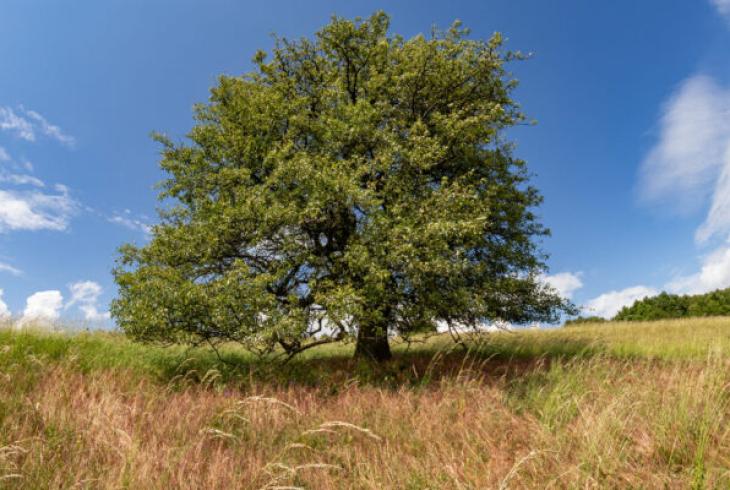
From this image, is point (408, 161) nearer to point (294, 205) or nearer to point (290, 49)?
point (294, 205)

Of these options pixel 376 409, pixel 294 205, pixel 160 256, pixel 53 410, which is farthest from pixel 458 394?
pixel 160 256

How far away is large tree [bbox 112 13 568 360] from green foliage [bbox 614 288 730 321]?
174 ft

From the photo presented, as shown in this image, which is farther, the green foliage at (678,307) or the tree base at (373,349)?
the green foliage at (678,307)

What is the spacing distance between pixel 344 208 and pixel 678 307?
63571mm

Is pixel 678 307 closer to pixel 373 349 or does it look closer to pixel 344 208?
pixel 373 349

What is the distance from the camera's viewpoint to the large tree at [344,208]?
12.0 meters

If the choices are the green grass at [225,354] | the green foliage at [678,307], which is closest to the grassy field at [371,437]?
the green grass at [225,354]

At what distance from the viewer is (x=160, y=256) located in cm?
1393

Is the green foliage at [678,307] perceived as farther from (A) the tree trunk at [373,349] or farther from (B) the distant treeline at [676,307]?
(A) the tree trunk at [373,349]

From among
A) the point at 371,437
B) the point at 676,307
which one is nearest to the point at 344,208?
the point at 371,437

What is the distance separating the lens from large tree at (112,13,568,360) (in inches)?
472

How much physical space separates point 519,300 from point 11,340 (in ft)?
55.9

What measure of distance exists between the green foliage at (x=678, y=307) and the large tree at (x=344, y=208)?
52.9 m

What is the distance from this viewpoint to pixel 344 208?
14.1 meters
